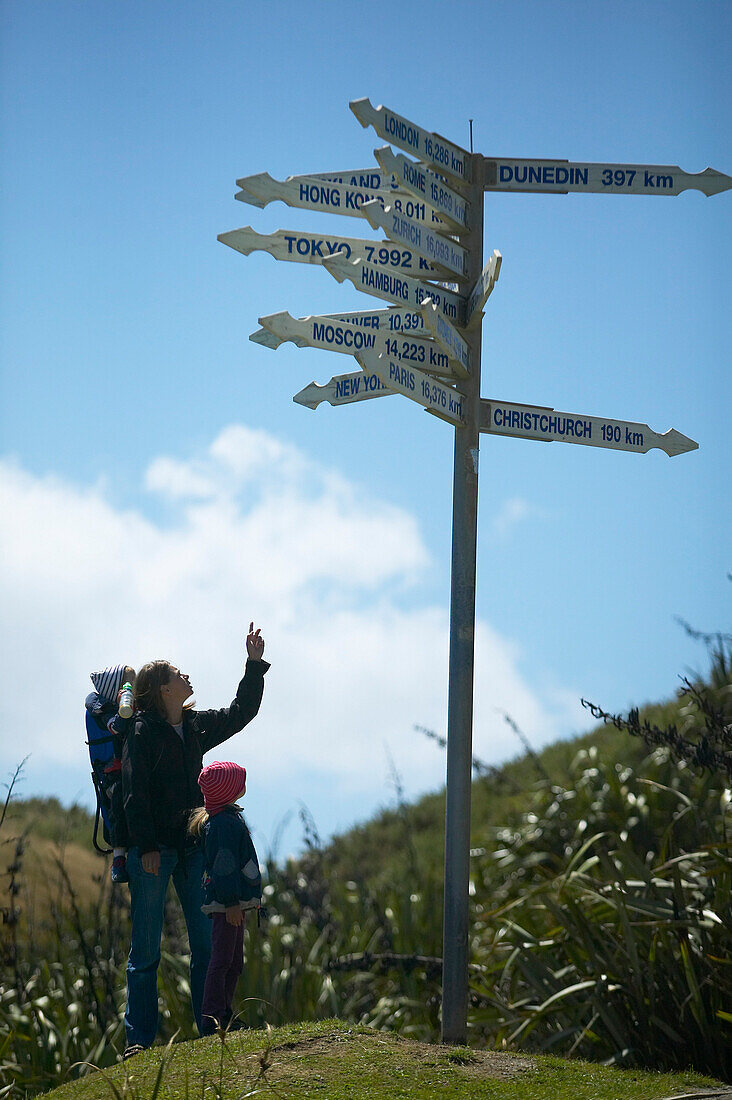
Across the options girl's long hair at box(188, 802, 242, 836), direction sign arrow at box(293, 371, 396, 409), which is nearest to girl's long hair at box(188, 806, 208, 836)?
girl's long hair at box(188, 802, 242, 836)

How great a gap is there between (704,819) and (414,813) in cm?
870

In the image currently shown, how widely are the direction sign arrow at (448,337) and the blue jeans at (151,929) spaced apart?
2.61 meters

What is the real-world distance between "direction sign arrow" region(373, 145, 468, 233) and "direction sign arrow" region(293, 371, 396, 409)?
2.76 feet

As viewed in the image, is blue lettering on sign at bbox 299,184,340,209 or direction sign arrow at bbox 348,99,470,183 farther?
blue lettering on sign at bbox 299,184,340,209

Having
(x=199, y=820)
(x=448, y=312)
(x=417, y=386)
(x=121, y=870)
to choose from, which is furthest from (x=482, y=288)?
(x=121, y=870)

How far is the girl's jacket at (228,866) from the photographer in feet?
15.8

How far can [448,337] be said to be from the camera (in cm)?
488

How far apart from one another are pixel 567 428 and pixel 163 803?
2.63 metres

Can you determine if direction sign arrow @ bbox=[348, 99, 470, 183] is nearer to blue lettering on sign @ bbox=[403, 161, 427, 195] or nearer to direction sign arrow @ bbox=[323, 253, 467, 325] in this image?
blue lettering on sign @ bbox=[403, 161, 427, 195]

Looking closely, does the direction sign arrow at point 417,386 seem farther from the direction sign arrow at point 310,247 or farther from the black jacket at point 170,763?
the black jacket at point 170,763

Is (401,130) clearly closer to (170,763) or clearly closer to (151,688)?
(151,688)

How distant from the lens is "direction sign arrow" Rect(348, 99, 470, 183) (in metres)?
4.56

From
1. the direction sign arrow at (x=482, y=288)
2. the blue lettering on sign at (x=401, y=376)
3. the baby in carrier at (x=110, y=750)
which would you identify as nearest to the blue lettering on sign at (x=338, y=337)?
the blue lettering on sign at (x=401, y=376)

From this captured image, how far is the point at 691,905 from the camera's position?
6.20 m
